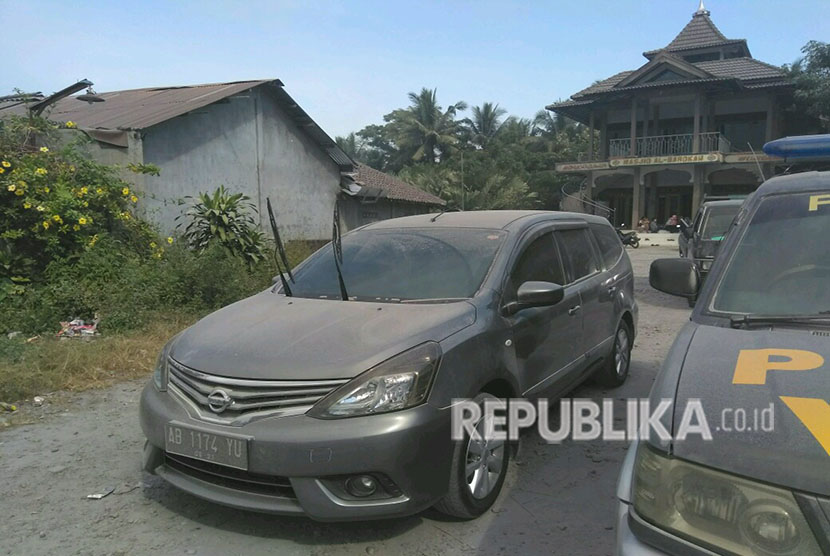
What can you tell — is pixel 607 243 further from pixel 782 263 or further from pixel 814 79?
pixel 814 79

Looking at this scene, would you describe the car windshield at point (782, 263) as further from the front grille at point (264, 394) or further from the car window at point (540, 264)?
the front grille at point (264, 394)

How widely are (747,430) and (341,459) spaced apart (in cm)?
158

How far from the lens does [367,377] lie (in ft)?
8.89

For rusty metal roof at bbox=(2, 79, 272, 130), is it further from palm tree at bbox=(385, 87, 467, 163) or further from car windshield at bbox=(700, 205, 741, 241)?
palm tree at bbox=(385, 87, 467, 163)

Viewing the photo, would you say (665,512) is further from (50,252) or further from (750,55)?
(750,55)

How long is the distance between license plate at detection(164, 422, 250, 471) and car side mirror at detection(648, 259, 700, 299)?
2177mm

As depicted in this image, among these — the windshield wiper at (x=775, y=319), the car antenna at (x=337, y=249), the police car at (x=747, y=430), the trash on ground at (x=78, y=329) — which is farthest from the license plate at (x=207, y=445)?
the trash on ground at (x=78, y=329)

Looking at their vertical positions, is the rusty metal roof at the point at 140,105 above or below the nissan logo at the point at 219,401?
above

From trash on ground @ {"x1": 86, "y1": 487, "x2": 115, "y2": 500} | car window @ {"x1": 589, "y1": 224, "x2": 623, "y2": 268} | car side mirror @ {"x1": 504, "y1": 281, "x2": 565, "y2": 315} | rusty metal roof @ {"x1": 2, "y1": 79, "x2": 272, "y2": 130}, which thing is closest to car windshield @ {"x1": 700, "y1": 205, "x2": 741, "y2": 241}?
car window @ {"x1": 589, "y1": 224, "x2": 623, "y2": 268}

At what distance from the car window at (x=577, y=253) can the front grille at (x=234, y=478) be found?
262cm

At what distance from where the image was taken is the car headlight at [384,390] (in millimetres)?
2666

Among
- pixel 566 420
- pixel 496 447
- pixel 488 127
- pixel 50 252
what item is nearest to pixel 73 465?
pixel 496 447

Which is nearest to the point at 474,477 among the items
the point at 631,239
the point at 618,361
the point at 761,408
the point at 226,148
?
the point at 761,408

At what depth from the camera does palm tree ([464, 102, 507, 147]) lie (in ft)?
155
